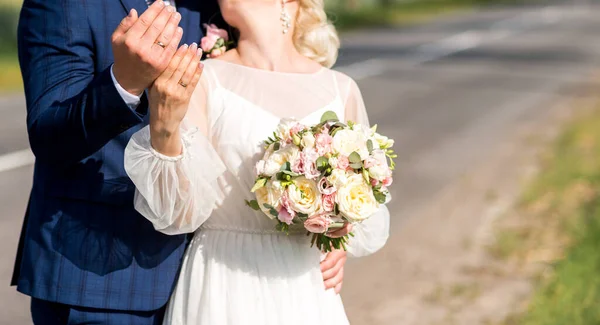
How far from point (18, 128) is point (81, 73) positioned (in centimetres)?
874

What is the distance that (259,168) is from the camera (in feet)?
7.55

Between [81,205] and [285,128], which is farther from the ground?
[285,128]

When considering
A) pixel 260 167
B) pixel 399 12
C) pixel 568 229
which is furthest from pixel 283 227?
pixel 399 12

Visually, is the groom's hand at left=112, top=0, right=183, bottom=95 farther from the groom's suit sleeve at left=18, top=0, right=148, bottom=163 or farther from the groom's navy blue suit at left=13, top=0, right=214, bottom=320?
the groom's navy blue suit at left=13, top=0, right=214, bottom=320

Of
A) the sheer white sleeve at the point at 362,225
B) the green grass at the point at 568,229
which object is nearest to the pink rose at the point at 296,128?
the sheer white sleeve at the point at 362,225

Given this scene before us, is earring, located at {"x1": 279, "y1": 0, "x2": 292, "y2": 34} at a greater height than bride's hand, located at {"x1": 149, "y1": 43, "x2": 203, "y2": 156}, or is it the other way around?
bride's hand, located at {"x1": 149, "y1": 43, "x2": 203, "y2": 156}

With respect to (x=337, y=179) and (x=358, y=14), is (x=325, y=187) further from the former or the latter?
(x=358, y=14)

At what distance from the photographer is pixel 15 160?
8.60 metres

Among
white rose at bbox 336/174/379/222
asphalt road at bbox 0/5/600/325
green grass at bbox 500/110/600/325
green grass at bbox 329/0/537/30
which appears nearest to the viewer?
white rose at bbox 336/174/379/222

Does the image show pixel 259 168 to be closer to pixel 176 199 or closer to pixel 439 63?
pixel 176 199

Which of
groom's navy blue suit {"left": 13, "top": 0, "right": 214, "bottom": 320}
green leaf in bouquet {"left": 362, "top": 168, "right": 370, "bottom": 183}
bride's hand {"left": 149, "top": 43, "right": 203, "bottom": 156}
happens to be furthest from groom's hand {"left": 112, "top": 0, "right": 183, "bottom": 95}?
green leaf in bouquet {"left": 362, "top": 168, "right": 370, "bottom": 183}

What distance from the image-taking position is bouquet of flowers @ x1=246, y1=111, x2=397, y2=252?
226cm

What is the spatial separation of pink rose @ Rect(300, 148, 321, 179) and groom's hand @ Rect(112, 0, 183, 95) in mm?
516

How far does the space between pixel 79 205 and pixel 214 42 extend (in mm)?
647
